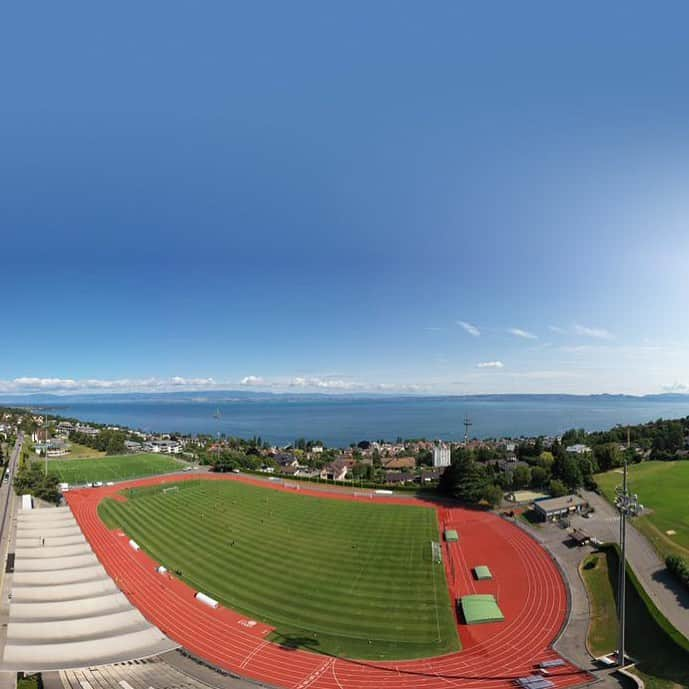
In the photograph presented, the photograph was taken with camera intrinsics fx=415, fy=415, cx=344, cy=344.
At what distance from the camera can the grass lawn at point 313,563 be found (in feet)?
61.7

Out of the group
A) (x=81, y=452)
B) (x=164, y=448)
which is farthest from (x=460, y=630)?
(x=81, y=452)

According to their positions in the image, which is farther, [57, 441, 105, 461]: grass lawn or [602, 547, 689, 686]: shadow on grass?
[57, 441, 105, 461]: grass lawn

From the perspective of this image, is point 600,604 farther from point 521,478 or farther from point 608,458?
point 608,458

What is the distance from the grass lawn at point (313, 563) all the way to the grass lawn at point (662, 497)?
49.0 ft

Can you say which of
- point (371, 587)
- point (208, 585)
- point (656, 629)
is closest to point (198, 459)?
point (208, 585)

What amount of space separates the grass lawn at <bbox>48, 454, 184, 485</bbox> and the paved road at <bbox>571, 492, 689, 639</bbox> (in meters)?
50.7

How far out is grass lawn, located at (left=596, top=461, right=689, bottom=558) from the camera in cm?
2755

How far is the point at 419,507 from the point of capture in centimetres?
3841

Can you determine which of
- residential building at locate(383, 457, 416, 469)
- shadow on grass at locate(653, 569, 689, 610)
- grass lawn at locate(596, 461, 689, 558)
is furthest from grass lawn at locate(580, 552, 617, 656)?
residential building at locate(383, 457, 416, 469)

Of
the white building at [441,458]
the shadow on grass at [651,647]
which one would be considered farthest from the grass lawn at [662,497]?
the white building at [441,458]

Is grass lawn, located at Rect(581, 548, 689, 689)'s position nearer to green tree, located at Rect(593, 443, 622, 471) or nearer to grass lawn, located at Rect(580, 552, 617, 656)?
grass lawn, located at Rect(580, 552, 617, 656)

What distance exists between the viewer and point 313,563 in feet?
86.0

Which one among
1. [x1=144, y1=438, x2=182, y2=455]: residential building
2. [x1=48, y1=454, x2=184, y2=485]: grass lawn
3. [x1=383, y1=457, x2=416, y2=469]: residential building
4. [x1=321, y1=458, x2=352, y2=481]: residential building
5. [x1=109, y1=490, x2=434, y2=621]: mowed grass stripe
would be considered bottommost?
[x1=383, y1=457, x2=416, y2=469]: residential building

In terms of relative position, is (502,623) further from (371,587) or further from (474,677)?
(371,587)
